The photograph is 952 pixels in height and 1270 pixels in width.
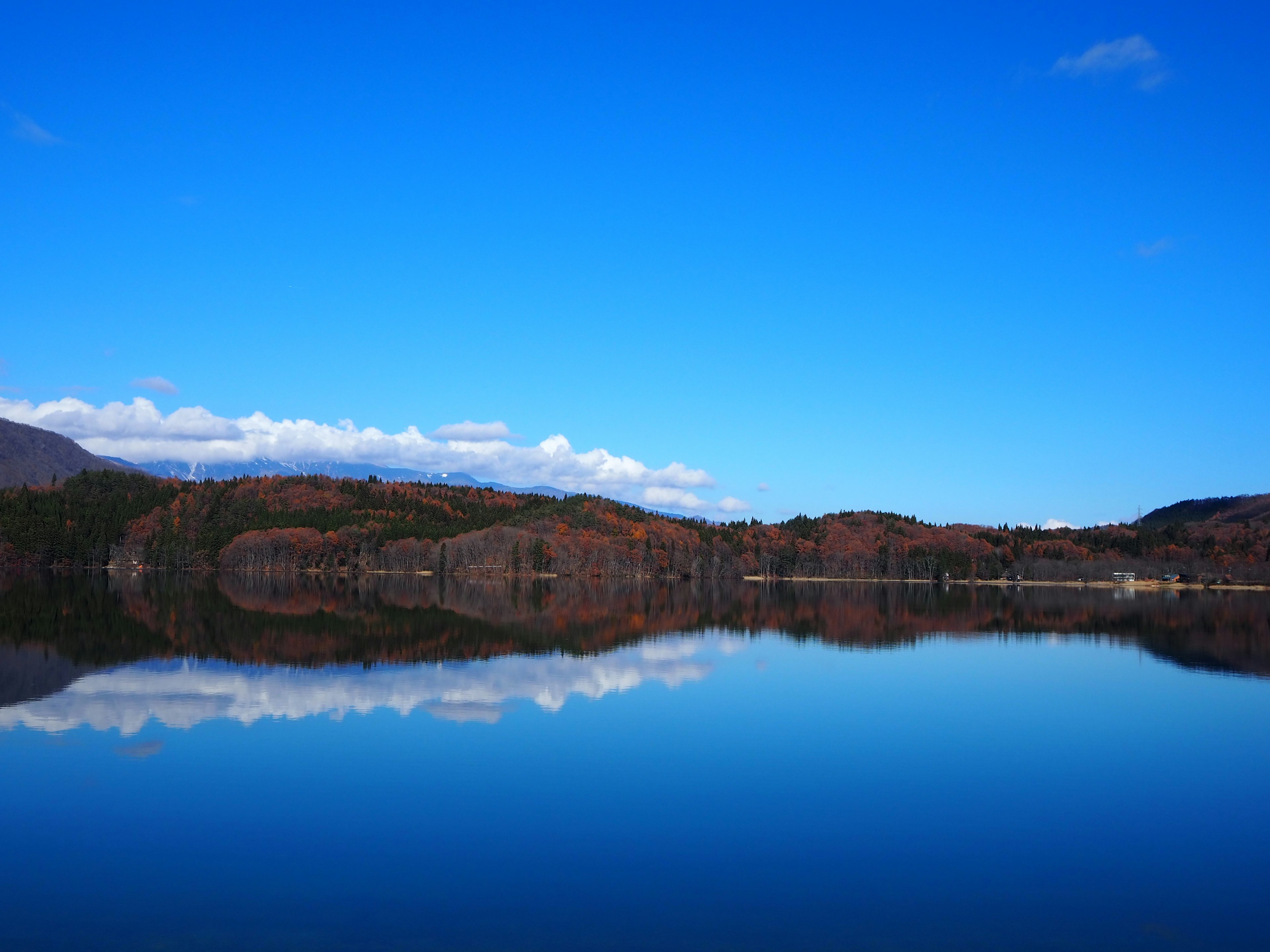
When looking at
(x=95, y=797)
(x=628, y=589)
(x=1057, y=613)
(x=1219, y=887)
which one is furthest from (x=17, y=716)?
(x=628, y=589)

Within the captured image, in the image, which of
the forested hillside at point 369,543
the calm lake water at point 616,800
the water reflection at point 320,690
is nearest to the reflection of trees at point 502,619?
the calm lake water at point 616,800

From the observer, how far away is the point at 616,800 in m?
18.1

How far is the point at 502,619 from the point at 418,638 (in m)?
14.6

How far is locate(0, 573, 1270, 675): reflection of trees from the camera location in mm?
41219

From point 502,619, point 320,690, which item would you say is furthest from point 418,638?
point 320,690

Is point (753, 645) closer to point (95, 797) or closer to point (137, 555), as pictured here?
point (95, 797)

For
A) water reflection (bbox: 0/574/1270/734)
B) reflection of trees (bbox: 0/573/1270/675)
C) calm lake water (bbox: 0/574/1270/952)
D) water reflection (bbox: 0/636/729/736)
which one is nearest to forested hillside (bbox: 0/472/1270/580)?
reflection of trees (bbox: 0/573/1270/675)

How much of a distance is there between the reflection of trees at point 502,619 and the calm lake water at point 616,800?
1023 mm

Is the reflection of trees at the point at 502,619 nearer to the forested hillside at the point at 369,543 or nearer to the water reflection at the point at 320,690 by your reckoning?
the water reflection at the point at 320,690

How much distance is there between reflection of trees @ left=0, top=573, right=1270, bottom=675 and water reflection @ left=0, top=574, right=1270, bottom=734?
30 centimetres

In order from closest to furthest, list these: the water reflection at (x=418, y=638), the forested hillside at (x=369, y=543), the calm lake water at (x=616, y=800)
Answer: the calm lake water at (x=616, y=800)
the water reflection at (x=418, y=638)
the forested hillside at (x=369, y=543)

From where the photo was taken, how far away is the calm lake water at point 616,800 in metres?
12.5

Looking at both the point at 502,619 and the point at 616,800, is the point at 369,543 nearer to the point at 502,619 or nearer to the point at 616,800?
the point at 502,619

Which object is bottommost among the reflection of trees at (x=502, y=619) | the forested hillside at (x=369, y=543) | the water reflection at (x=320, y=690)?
the water reflection at (x=320, y=690)
